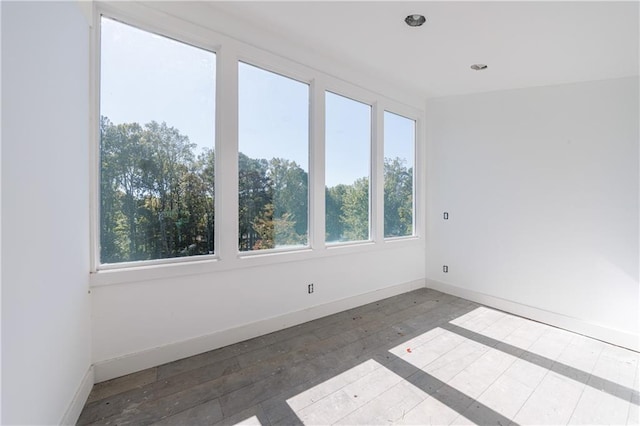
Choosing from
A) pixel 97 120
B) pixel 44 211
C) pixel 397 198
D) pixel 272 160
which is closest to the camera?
pixel 44 211

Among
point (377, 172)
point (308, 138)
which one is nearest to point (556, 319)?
point (377, 172)

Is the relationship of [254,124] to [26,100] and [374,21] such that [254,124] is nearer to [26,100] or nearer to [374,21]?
[374,21]

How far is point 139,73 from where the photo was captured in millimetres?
2201

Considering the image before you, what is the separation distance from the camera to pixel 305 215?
3178 millimetres

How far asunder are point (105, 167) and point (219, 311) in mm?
1480

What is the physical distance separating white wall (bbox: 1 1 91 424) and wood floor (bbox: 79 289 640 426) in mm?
523

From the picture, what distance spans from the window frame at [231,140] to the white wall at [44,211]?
0.17 m

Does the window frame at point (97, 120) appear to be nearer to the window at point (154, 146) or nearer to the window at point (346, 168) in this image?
the window at point (154, 146)

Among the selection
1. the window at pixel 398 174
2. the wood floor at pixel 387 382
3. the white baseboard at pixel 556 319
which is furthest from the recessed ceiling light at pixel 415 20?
the white baseboard at pixel 556 319

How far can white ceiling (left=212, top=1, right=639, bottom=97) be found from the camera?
216cm

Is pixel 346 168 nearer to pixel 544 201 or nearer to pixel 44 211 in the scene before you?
pixel 544 201

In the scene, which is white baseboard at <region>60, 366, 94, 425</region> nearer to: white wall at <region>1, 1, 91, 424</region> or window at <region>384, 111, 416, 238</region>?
white wall at <region>1, 1, 91, 424</region>

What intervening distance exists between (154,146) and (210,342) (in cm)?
174

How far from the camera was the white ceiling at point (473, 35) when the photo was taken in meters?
2.16
